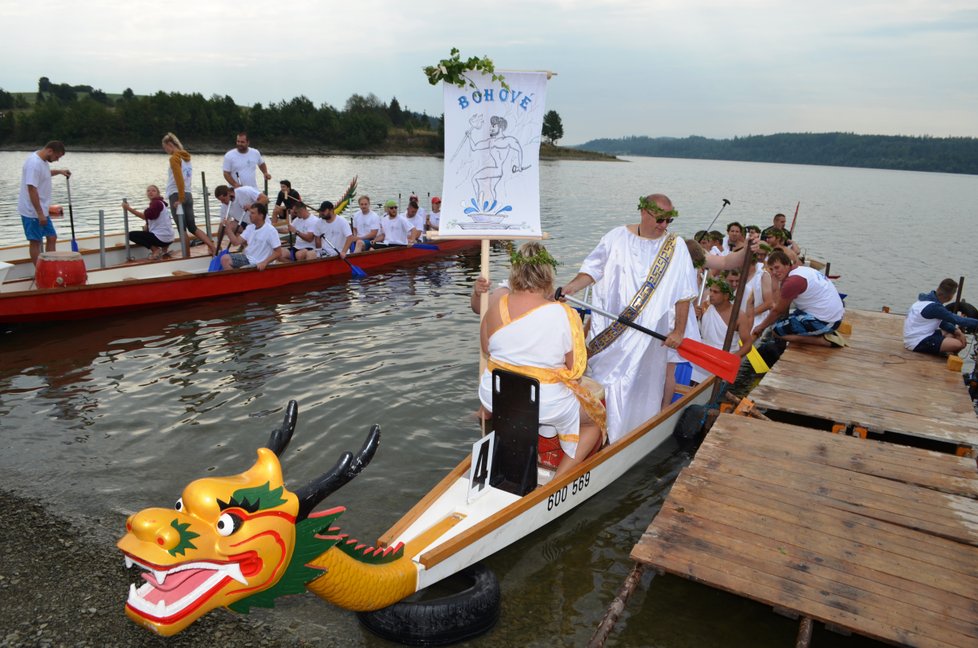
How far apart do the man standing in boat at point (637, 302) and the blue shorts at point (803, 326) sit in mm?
4038

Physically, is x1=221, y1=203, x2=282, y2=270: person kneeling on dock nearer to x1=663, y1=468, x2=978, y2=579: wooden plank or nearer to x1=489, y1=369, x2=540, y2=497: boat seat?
x1=489, y1=369, x2=540, y2=497: boat seat

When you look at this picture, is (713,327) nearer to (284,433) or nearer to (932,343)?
(932,343)

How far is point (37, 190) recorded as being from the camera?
1090 centimetres

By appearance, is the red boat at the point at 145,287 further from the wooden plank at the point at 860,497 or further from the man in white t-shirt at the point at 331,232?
the wooden plank at the point at 860,497

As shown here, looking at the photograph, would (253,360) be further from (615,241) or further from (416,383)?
(615,241)

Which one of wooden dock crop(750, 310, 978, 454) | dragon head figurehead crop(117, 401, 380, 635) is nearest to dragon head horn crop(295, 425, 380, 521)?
dragon head figurehead crop(117, 401, 380, 635)

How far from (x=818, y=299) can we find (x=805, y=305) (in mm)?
207

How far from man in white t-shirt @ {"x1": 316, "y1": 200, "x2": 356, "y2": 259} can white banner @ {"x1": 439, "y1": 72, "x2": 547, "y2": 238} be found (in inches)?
403

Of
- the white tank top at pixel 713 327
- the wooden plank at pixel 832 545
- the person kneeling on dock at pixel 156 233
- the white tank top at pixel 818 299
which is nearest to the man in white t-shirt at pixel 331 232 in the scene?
the person kneeling on dock at pixel 156 233

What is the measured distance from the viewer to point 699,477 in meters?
5.36

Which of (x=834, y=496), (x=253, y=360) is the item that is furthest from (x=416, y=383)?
(x=834, y=496)

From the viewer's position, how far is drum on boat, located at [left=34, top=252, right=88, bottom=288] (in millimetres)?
10430

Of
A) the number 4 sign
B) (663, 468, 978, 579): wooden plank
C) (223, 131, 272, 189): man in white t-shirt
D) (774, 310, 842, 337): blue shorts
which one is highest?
(223, 131, 272, 189): man in white t-shirt

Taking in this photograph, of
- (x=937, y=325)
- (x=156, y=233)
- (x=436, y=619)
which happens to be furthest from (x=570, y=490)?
(x=156, y=233)
